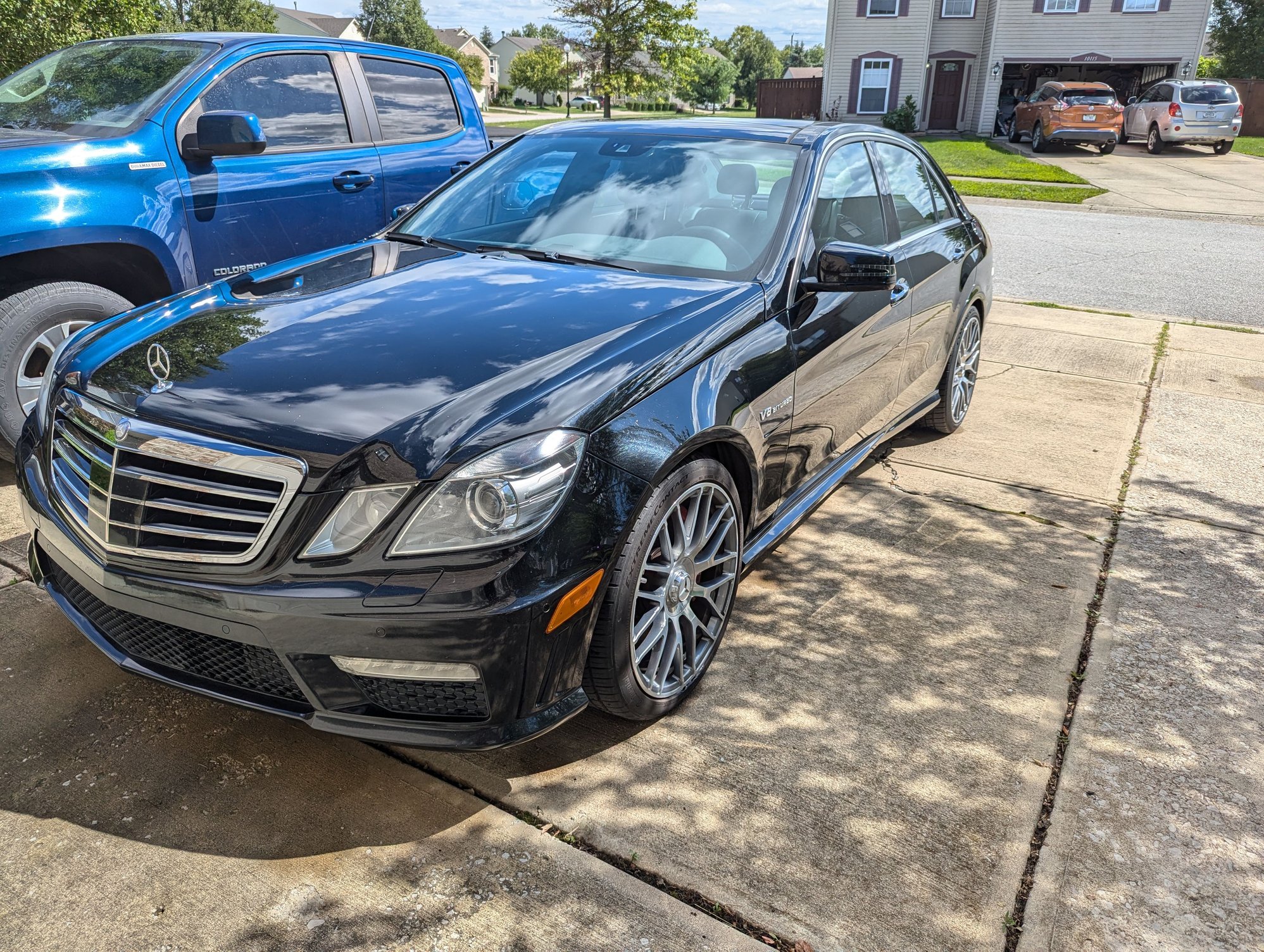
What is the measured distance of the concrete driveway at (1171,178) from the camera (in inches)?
660

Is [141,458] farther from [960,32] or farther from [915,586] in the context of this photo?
[960,32]

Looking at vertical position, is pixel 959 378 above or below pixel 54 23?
below

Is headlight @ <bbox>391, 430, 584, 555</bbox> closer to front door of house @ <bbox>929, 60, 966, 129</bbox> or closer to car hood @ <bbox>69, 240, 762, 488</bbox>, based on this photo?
car hood @ <bbox>69, 240, 762, 488</bbox>

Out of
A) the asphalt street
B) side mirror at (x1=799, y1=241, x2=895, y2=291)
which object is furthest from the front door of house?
side mirror at (x1=799, y1=241, x2=895, y2=291)

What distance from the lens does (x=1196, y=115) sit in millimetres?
25875

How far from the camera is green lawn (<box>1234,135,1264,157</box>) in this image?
1104 inches

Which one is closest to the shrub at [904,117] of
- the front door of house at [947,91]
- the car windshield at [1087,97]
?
the front door of house at [947,91]

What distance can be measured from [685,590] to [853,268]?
4.23 ft

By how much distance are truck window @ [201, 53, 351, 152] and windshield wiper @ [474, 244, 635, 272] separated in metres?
2.15

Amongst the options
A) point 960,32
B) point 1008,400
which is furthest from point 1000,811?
point 960,32

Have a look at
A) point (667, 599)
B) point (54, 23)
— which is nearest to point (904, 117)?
point (54, 23)

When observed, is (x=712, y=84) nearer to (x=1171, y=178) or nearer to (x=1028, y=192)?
(x=1171, y=178)

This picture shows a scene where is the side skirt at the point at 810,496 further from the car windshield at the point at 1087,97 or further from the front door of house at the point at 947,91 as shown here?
the front door of house at the point at 947,91

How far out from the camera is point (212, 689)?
2463 mm
